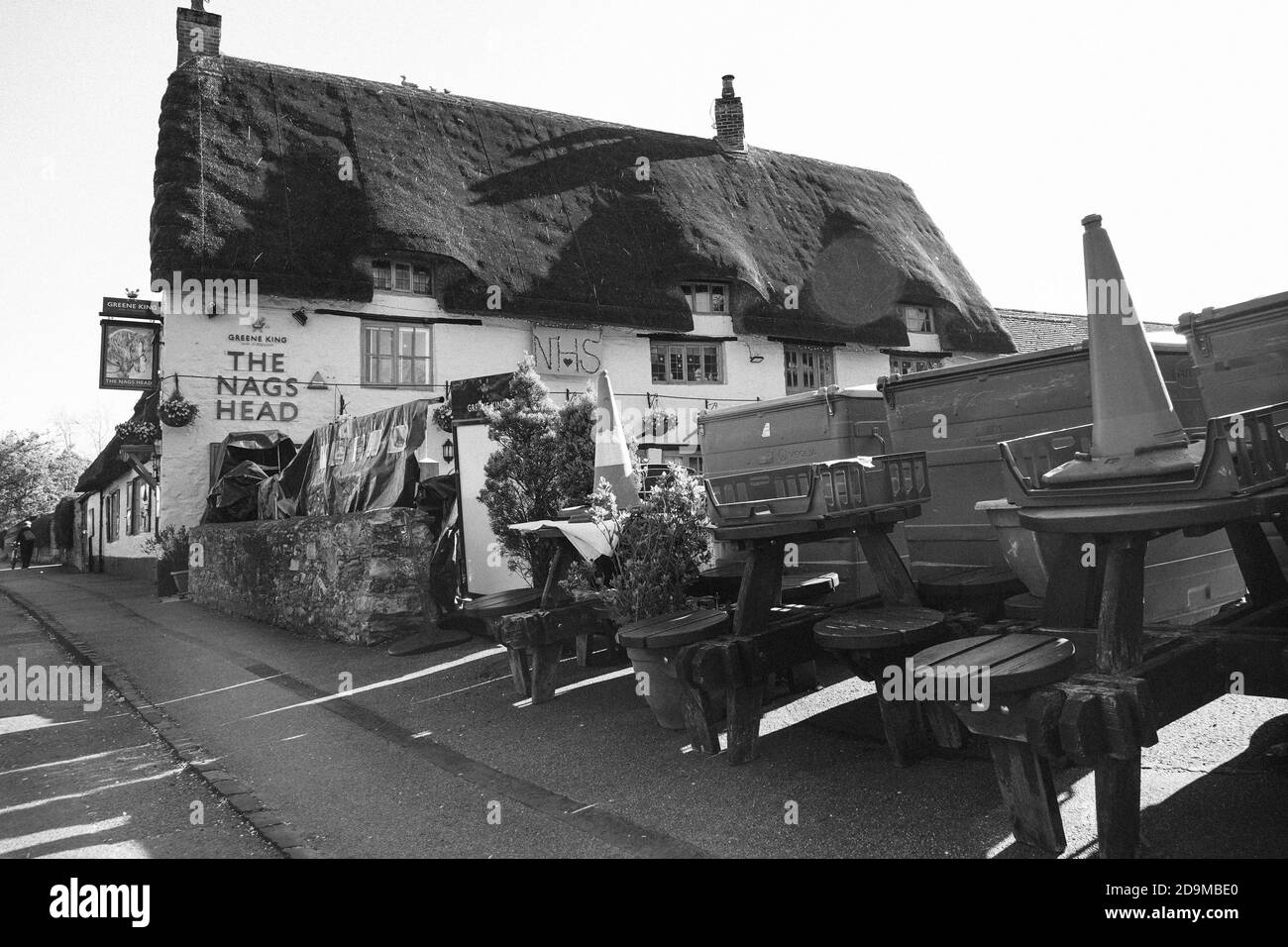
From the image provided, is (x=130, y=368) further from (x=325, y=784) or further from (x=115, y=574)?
(x=325, y=784)

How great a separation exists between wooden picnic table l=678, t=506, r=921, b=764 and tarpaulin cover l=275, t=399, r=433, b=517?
6267 mm

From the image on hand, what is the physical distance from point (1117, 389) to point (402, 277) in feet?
53.9

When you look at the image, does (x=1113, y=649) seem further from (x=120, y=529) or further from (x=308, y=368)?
(x=120, y=529)

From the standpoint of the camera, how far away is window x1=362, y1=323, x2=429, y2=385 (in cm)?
1703

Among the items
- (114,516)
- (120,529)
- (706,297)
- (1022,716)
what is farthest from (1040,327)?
(114,516)

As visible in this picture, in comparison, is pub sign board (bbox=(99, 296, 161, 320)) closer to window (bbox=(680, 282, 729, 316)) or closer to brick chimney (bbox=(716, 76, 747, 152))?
window (bbox=(680, 282, 729, 316))

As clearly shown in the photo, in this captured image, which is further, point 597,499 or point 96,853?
point 597,499

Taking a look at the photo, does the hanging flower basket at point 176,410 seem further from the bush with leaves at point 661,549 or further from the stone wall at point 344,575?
the bush with leaves at point 661,549

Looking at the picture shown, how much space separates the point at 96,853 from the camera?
380cm

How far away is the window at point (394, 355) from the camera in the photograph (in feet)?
55.9

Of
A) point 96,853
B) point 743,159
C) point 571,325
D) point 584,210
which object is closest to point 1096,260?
point 96,853

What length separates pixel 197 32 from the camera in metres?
18.6
